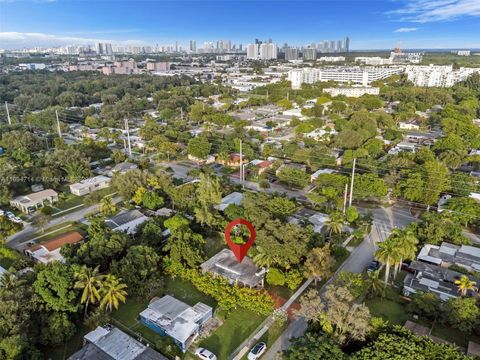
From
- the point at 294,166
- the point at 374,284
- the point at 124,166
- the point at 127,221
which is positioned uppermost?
the point at 294,166

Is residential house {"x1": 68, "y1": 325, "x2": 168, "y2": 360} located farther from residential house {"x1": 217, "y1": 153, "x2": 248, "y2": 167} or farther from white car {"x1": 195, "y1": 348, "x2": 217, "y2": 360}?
residential house {"x1": 217, "y1": 153, "x2": 248, "y2": 167}

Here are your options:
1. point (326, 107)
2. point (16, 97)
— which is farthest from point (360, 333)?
point (16, 97)

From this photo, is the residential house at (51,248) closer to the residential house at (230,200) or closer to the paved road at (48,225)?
the paved road at (48,225)

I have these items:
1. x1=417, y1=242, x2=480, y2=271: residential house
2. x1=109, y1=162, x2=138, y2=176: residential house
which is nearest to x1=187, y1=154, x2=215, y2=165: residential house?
x1=109, y1=162, x2=138, y2=176: residential house

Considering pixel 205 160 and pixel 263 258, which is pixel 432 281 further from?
pixel 205 160

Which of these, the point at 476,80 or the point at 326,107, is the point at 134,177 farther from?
the point at 476,80

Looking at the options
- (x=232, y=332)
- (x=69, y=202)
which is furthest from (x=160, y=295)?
(x=69, y=202)
